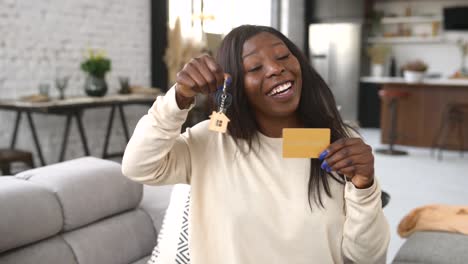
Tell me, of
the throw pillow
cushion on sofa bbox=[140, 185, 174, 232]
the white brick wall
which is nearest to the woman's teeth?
the throw pillow

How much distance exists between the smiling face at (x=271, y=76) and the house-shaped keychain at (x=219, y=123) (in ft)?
0.48

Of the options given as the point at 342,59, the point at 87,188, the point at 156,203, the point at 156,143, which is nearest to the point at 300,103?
the point at 156,143

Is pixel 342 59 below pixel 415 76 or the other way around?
the other way around

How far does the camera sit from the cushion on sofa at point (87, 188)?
1.65 m

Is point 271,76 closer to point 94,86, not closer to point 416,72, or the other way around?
point 94,86

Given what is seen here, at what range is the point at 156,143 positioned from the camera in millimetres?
1071

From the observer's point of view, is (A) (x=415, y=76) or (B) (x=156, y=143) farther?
→ (A) (x=415, y=76)

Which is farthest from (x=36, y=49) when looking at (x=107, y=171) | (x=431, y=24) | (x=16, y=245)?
(x=431, y=24)

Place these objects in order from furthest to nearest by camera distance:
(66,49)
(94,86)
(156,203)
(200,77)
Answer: (66,49)
(94,86)
(156,203)
(200,77)

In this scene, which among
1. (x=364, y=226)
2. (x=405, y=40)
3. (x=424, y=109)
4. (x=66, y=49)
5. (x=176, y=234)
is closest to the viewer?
(x=364, y=226)

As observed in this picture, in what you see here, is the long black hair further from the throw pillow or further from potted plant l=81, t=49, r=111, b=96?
potted plant l=81, t=49, r=111, b=96

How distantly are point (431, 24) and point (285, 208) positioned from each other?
8.39 metres

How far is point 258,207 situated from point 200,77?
0.32 meters

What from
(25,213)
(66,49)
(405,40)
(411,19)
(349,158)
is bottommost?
(25,213)
